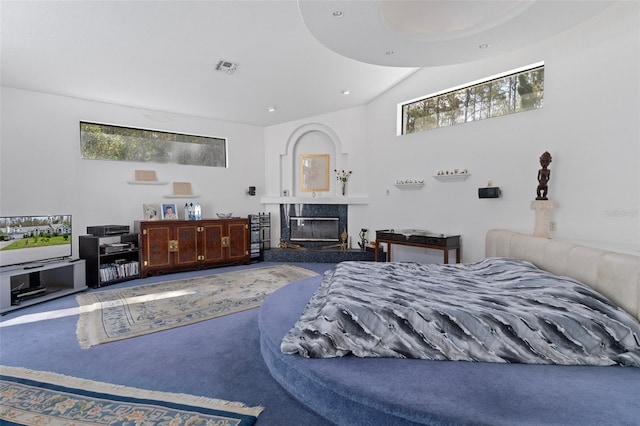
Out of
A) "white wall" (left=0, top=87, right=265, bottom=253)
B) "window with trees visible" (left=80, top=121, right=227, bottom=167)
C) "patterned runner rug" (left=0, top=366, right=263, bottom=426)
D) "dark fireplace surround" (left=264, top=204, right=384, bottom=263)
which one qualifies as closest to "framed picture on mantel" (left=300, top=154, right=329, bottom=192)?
"dark fireplace surround" (left=264, top=204, right=384, bottom=263)

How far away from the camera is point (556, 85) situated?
3.52 m

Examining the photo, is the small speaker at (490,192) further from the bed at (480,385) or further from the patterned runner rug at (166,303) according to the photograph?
the patterned runner rug at (166,303)

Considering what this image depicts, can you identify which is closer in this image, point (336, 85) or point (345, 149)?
point (336, 85)

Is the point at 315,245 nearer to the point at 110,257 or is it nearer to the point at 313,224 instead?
the point at 313,224

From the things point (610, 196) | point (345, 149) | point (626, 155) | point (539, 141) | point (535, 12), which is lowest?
point (610, 196)

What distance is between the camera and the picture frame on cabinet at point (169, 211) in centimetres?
547

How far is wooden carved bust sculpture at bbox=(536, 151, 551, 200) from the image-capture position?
131 inches

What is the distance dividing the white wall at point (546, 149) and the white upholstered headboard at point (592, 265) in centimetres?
64

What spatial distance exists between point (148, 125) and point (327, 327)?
16.9 feet

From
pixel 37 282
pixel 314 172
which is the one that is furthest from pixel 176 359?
pixel 314 172

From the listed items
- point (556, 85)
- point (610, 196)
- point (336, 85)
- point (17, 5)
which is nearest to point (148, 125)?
point (17, 5)

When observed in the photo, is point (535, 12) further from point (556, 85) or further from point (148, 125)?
point (148, 125)

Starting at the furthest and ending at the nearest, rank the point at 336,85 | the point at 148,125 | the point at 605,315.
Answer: the point at 148,125
the point at 336,85
the point at 605,315

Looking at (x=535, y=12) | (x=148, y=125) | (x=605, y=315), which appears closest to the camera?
(x=605, y=315)
